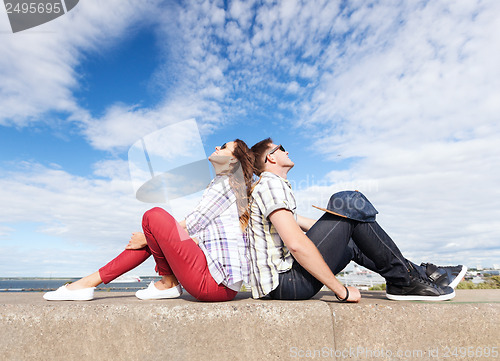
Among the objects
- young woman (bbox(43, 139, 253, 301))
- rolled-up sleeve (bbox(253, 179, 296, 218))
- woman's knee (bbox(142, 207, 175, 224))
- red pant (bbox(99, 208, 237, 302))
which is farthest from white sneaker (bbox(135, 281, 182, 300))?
rolled-up sleeve (bbox(253, 179, 296, 218))

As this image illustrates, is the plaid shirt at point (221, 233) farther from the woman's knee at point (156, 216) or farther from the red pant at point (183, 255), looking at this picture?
the woman's knee at point (156, 216)

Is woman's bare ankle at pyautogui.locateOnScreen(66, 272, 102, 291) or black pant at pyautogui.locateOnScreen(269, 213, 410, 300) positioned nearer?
black pant at pyautogui.locateOnScreen(269, 213, 410, 300)

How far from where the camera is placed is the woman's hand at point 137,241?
2.93 m

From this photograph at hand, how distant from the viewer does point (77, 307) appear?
240cm

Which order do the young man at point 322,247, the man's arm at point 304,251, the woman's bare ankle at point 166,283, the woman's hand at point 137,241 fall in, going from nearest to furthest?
the man's arm at point 304,251 < the young man at point 322,247 < the woman's hand at point 137,241 < the woman's bare ankle at point 166,283

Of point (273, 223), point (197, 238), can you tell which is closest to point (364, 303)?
point (273, 223)

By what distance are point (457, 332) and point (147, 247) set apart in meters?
2.50

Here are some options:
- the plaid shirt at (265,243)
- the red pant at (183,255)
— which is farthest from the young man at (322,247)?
the red pant at (183,255)

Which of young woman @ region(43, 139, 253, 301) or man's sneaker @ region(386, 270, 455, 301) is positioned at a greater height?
young woman @ region(43, 139, 253, 301)

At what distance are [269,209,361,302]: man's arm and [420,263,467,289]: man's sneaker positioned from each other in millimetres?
851

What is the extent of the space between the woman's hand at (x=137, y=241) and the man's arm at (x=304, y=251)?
1.23 metres

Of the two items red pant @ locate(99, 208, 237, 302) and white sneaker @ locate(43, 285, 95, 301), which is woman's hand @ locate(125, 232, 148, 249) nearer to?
red pant @ locate(99, 208, 237, 302)

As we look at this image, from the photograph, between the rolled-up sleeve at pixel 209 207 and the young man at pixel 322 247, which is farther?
the rolled-up sleeve at pixel 209 207

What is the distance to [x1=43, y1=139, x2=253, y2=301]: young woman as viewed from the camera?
261cm
